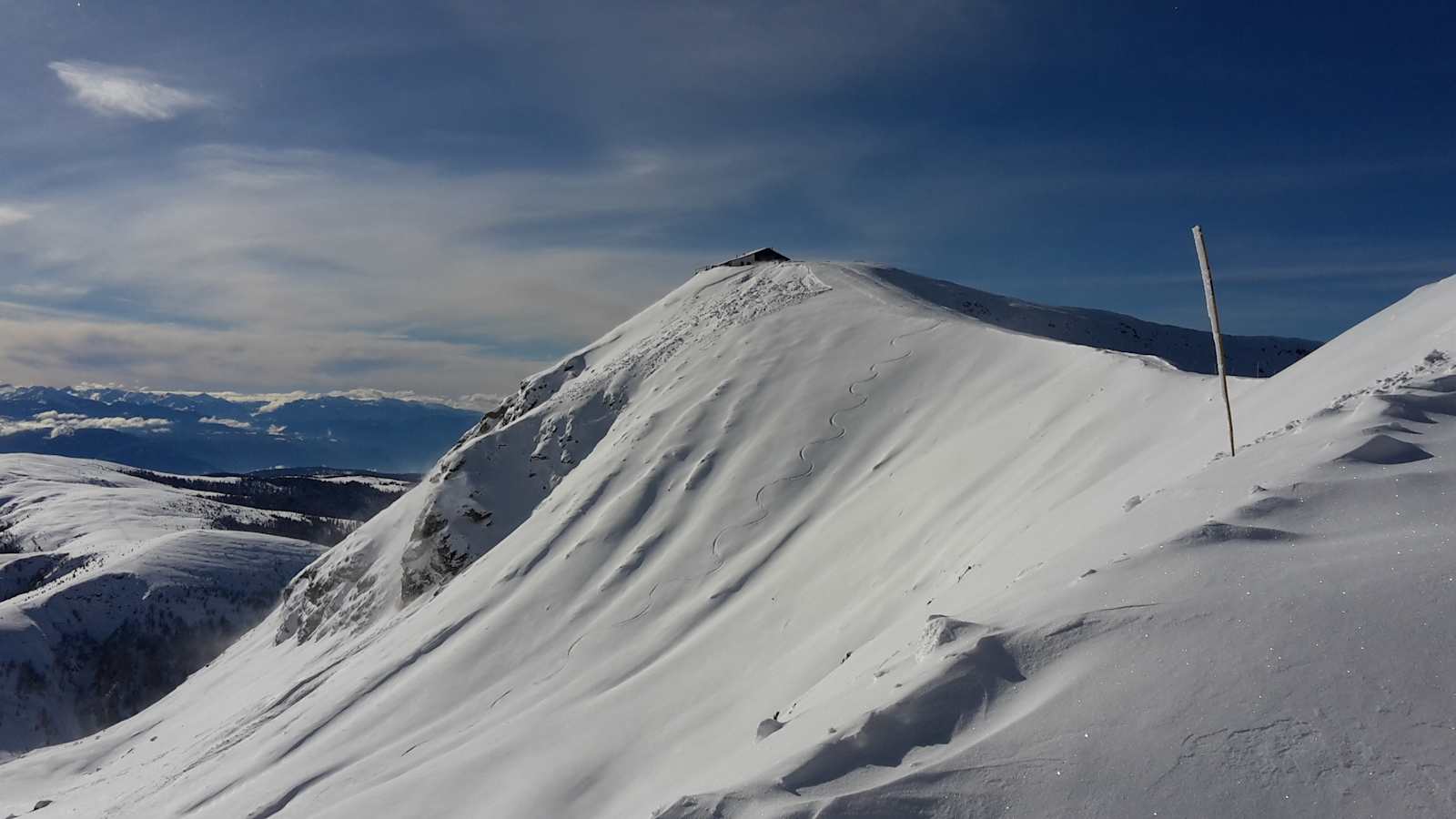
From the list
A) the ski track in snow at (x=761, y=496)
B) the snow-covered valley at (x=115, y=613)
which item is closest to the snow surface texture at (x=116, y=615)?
the snow-covered valley at (x=115, y=613)

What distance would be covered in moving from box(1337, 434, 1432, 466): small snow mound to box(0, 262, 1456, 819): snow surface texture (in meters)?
0.02

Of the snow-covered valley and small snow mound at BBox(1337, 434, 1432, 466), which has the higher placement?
small snow mound at BBox(1337, 434, 1432, 466)

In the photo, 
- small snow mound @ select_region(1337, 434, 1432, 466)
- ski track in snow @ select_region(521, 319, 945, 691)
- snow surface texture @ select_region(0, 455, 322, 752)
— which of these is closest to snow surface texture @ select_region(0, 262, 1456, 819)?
small snow mound @ select_region(1337, 434, 1432, 466)

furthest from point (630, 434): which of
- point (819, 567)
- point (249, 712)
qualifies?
point (249, 712)

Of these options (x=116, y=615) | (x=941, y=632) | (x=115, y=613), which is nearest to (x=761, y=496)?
(x=941, y=632)

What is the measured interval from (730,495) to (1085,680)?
21816 millimetres

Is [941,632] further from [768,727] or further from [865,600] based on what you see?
[865,600]

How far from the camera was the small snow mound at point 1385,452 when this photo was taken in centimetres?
708

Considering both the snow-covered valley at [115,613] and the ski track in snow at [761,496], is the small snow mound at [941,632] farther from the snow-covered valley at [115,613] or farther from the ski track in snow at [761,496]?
the snow-covered valley at [115,613]

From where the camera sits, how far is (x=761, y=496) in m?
25.9

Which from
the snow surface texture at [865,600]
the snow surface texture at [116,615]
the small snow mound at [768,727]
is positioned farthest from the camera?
the snow surface texture at [116,615]

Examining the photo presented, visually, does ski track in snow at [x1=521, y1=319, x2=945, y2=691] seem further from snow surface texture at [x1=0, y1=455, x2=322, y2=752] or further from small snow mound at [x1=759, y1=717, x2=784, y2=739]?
snow surface texture at [x1=0, y1=455, x2=322, y2=752]

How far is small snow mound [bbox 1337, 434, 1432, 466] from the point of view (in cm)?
708

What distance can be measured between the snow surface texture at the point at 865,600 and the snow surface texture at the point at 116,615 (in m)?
49.7
